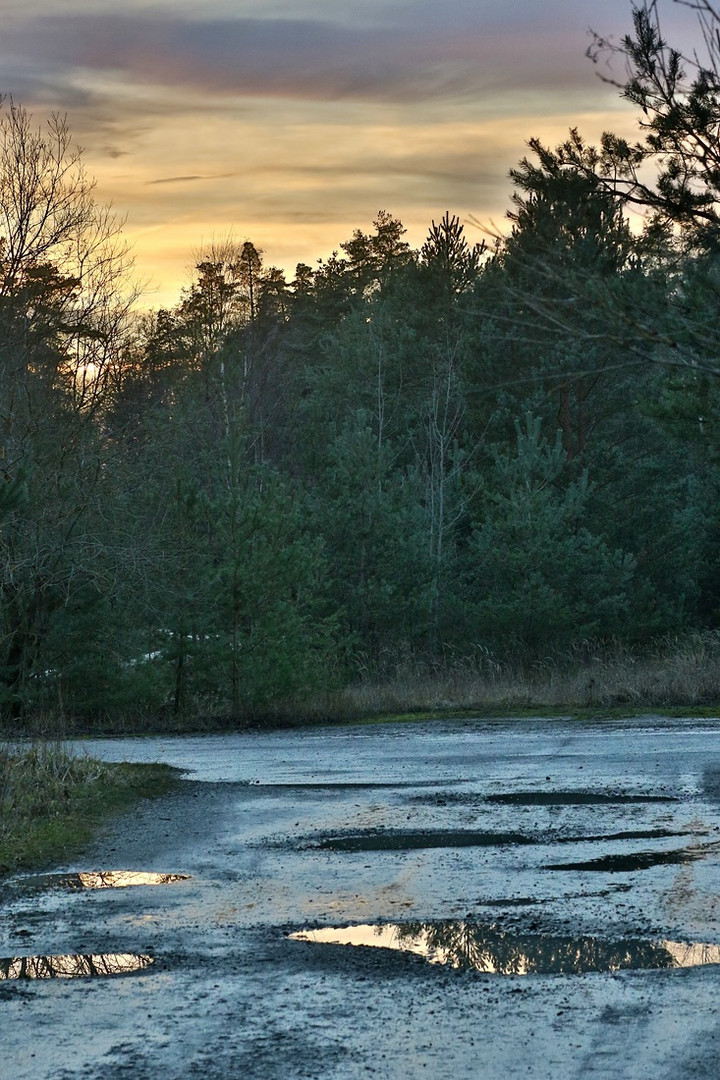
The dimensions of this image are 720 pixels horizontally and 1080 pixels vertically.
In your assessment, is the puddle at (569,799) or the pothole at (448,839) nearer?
the pothole at (448,839)

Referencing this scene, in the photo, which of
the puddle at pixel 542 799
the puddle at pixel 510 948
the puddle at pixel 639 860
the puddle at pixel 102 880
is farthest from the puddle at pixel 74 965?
the puddle at pixel 542 799

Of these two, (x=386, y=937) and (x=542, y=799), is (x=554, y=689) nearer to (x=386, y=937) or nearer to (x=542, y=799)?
(x=542, y=799)

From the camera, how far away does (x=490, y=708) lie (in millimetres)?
25250

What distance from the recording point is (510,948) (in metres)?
7.64

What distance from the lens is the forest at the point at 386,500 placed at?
25.1 ft

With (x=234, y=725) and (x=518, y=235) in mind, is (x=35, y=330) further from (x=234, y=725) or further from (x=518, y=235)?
(x=518, y=235)

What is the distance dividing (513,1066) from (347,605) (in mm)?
29463

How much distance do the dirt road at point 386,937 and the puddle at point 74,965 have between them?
21mm

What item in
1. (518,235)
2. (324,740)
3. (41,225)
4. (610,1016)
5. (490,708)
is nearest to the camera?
(610,1016)

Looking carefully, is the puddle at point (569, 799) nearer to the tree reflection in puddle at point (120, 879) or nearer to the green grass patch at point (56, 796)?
the green grass patch at point (56, 796)

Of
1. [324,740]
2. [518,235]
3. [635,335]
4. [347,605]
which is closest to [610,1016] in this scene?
[635,335]

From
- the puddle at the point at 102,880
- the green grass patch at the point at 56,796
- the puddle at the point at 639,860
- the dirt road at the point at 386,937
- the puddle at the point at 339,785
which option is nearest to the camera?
the dirt road at the point at 386,937

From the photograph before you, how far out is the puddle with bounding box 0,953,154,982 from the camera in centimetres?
727

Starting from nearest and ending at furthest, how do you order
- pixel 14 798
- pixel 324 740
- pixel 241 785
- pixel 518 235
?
pixel 518 235 < pixel 14 798 < pixel 241 785 < pixel 324 740
